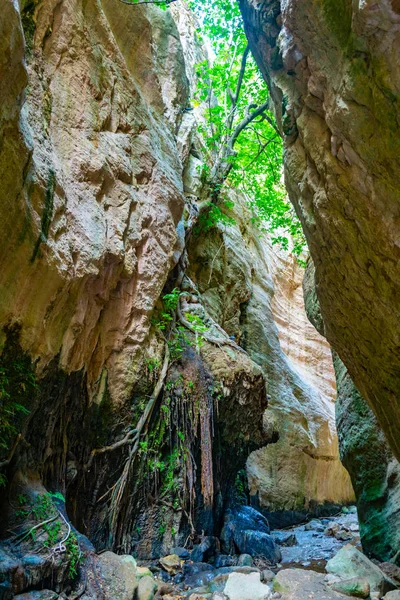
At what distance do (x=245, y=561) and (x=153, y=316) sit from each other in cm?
428

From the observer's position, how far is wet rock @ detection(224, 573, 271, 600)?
538 centimetres

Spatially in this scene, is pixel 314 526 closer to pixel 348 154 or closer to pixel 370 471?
pixel 370 471

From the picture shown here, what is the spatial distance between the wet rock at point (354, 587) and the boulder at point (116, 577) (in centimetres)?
241

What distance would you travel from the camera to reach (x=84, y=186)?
18.8 feet

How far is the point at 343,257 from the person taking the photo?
16.0 ft

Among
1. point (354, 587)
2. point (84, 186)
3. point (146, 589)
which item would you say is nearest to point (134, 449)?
point (146, 589)

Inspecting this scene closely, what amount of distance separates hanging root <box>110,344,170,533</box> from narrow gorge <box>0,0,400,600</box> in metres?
0.03

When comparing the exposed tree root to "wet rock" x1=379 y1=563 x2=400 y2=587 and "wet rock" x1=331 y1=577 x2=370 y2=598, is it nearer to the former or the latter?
"wet rock" x1=331 y1=577 x2=370 y2=598

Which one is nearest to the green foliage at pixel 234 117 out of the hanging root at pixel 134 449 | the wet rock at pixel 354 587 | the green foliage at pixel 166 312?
the green foliage at pixel 166 312

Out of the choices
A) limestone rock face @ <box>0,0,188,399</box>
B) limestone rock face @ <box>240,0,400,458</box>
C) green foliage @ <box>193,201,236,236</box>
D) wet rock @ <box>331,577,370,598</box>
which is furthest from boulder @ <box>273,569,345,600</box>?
green foliage @ <box>193,201,236,236</box>

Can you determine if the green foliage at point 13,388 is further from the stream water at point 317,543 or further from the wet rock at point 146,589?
the stream water at point 317,543

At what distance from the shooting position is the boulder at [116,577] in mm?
4551

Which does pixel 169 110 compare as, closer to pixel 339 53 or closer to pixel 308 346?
pixel 339 53

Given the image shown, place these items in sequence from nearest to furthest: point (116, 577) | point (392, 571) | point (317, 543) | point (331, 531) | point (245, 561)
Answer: point (116, 577)
point (392, 571)
point (245, 561)
point (317, 543)
point (331, 531)
